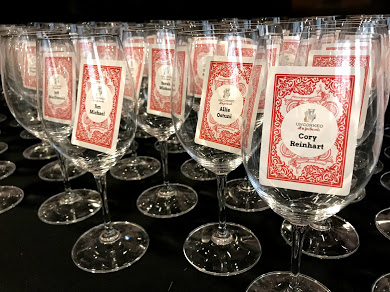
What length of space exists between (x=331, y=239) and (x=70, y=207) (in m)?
0.71

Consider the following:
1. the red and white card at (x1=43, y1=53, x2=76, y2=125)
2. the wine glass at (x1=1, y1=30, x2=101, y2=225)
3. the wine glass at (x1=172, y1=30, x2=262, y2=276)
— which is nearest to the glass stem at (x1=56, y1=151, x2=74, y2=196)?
the wine glass at (x1=1, y1=30, x2=101, y2=225)

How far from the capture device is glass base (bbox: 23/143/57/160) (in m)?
1.40

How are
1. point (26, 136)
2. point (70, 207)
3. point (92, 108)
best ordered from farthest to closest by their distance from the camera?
1. point (26, 136)
2. point (70, 207)
3. point (92, 108)

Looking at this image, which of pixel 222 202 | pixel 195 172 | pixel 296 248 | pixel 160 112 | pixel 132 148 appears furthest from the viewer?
pixel 132 148

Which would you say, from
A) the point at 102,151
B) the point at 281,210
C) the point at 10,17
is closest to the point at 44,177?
the point at 102,151

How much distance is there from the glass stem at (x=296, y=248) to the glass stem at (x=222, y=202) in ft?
0.76

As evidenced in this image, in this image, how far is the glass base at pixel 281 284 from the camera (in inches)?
26.6

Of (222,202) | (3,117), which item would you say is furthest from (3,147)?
(222,202)

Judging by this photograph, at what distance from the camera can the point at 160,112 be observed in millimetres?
947

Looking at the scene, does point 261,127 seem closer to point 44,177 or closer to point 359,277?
point 359,277

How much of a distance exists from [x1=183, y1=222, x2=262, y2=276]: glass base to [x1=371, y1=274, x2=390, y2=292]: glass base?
0.74 ft

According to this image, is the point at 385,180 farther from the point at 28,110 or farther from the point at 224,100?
the point at 28,110

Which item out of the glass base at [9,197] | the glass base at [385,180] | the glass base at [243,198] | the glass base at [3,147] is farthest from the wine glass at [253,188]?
the glass base at [3,147]

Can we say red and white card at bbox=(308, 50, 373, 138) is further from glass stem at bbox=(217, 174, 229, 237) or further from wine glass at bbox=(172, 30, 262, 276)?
glass stem at bbox=(217, 174, 229, 237)
